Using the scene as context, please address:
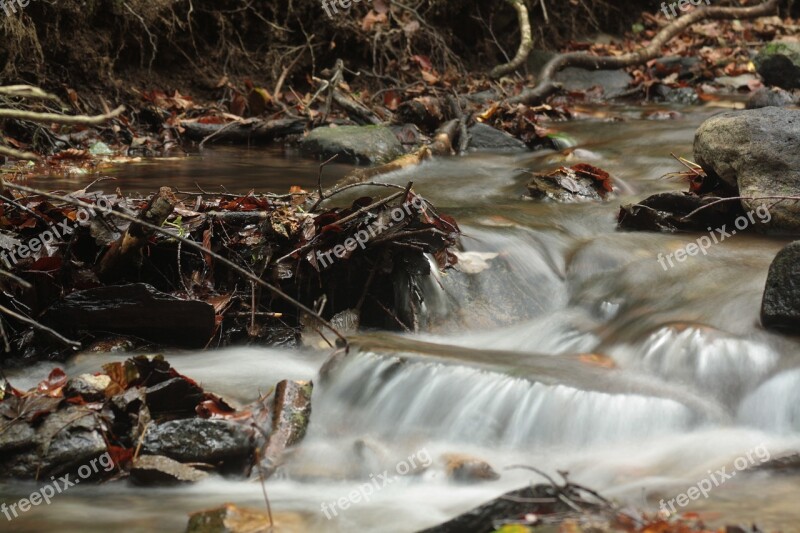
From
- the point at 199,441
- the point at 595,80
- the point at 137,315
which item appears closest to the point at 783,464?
the point at 199,441

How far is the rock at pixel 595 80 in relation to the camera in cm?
1088

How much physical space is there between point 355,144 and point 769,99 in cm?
434

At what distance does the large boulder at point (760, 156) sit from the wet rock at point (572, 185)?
849 millimetres

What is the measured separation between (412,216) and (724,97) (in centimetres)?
701

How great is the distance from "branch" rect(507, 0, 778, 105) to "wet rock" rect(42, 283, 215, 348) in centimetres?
585

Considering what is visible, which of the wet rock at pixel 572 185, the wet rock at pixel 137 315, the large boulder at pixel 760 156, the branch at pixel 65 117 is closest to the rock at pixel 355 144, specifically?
the wet rock at pixel 572 185

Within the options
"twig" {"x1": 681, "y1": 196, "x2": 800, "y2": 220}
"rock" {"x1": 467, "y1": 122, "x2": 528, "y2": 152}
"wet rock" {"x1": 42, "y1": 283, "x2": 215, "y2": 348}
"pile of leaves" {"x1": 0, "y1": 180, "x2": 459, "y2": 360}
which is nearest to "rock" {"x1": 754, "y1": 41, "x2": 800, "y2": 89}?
"rock" {"x1": 467, "y1": 122, "x2": 528, "y2": 152}

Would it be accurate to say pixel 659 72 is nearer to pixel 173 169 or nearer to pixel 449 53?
pixel 449 53

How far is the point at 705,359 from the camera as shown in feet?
12.1

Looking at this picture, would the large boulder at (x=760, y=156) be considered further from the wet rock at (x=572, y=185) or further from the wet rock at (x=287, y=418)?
the wet rock at (x=287, y=418)

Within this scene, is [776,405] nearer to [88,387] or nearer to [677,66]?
[88,387]

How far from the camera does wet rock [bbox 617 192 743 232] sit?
525cm

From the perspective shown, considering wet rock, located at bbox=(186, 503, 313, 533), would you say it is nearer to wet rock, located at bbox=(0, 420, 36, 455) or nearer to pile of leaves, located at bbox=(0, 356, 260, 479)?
pile of leaves, located at bbox=(0, 356, 260, 479)

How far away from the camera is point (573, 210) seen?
5.73 m
